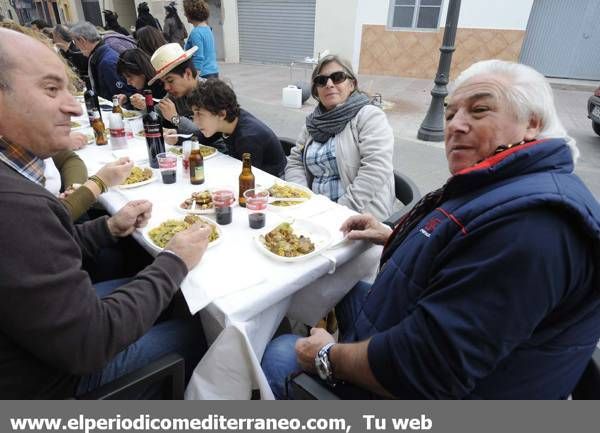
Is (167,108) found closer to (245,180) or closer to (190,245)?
(245,180)

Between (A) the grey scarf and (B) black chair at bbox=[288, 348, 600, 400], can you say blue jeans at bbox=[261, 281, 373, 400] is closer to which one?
(B) black chair at bbox=[288, 348, 600, 400]

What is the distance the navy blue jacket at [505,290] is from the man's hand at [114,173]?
5.83 ft

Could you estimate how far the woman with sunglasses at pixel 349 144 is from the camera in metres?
2.36

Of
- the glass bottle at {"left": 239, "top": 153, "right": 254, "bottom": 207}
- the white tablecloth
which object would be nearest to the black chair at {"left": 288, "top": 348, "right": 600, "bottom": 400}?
the white tablecloth

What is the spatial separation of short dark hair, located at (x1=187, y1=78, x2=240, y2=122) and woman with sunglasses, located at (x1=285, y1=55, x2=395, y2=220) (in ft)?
1.91

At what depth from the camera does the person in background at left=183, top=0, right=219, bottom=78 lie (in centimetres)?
589

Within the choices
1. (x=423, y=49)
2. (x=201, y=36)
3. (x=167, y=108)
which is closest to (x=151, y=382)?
(x=167, y=108)

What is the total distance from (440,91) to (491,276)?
574 cm

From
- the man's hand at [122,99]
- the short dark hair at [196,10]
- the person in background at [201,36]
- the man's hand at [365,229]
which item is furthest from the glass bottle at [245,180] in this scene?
the short dark hair at [196,10]

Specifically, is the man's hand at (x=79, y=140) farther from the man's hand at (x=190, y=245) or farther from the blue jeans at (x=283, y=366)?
the blue jeans at (x=283, y=366)

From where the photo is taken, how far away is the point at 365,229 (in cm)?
176

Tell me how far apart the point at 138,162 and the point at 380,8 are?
10450 mm
